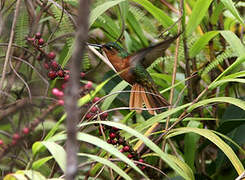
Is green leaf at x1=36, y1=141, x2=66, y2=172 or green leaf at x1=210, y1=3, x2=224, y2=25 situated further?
green leaf at x1=210, y1=3, x2=224, y2=25

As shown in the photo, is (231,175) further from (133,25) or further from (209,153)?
(133,25)

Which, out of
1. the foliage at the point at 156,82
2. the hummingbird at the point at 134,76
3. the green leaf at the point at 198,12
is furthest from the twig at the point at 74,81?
the green leaf at the point at 198,12

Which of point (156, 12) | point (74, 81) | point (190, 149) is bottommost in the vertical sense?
point (190, 149)

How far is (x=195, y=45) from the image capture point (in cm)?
193

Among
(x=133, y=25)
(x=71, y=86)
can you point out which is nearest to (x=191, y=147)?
(x=133, y=25)

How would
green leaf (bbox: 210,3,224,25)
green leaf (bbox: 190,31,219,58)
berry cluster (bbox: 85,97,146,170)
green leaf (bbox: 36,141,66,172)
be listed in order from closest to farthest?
green leaf (bbox: 36,141,66,172) → berry cluster (bbox: 85,97,146,170) → green leaf (bbox: 190,31,219,58) → green leaf (bbox: 210,3,224,25)

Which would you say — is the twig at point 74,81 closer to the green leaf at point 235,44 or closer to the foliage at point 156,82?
the foliage at point 156,82

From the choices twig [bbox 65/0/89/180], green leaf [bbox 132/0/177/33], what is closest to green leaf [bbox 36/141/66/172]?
twig [bbox 65/0/89/180]

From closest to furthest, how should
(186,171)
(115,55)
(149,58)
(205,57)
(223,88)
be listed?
(186,171) → (149,58) → (115,55) → (223,88) → (205,57)

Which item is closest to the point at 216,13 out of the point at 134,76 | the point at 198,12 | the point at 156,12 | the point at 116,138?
the point at 198,12

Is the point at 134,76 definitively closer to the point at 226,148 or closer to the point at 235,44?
the point at 235,44

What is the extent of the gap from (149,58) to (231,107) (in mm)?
520

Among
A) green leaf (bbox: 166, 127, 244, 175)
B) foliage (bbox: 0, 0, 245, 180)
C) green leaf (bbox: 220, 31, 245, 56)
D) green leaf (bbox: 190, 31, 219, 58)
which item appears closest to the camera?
green leaf (bbox: 166, 127, 244, 175)

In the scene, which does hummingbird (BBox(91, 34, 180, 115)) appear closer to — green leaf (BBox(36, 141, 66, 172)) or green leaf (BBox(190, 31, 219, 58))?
green leaf (BBox(190, 31, 219, 58))
